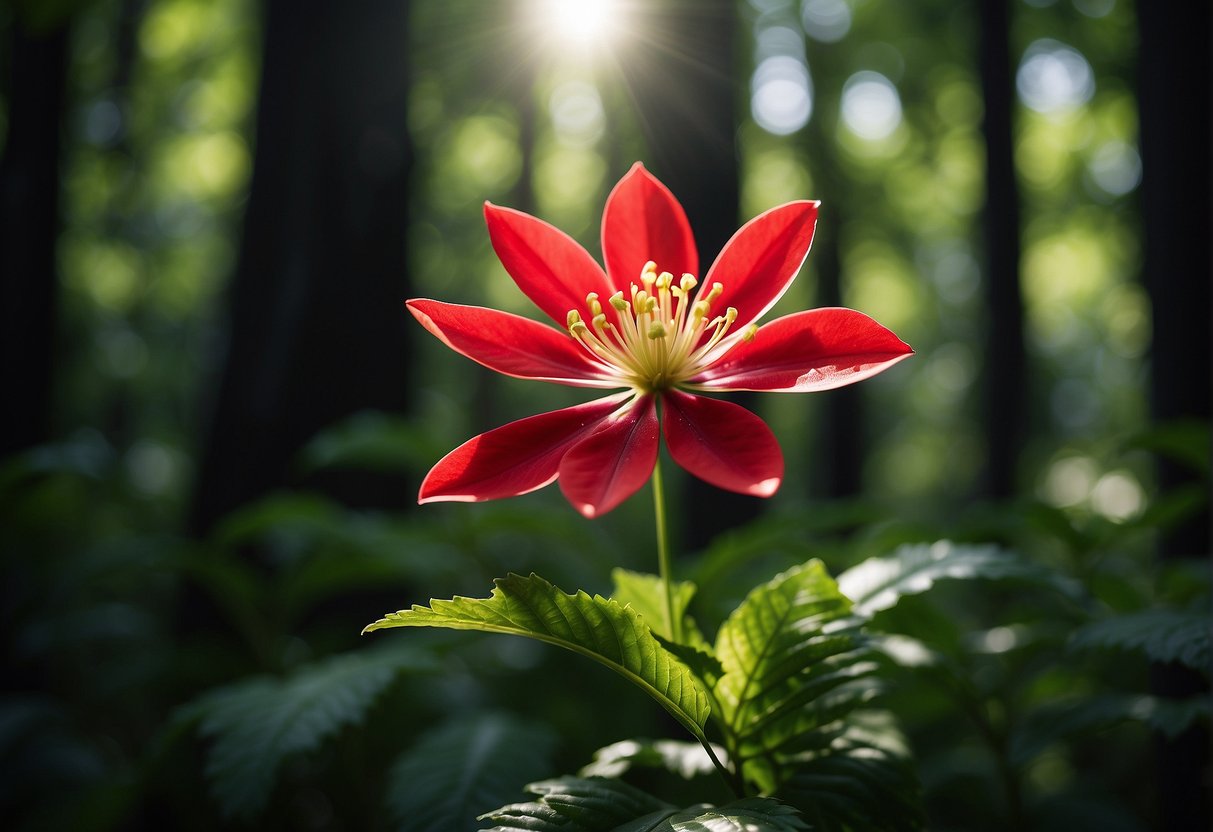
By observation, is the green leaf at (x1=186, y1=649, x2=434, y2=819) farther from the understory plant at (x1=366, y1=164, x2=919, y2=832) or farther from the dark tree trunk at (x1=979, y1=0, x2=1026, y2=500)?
the dark tree trunk at (x1=979, y1=0, x2=1026, y2=500)

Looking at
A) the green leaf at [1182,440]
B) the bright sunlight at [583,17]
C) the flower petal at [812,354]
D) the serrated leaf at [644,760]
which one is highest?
the bright sunlight at [583,17]

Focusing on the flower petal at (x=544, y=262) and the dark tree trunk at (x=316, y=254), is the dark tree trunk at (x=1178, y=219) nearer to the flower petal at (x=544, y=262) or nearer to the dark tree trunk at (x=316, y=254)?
the flower petal at (x=544, y=262)

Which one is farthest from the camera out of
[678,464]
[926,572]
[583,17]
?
[583,17]

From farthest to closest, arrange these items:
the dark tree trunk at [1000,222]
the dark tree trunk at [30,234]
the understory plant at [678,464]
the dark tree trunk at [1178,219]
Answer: the dark tree trunk at [1000,222] < the dark tree trunk at [30,234] < the dark tree trunk at [1178,219] < the understory plant at [678,464]

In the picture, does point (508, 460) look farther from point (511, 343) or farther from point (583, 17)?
point (583, 17)

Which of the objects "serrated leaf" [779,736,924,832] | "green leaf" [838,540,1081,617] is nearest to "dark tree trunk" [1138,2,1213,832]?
"green leaf" [838,540,1081,617]

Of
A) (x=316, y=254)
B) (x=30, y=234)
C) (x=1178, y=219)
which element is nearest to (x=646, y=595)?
(x=1178, y=219)

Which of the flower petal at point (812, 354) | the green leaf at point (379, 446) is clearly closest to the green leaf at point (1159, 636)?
the flower petal at point (812, 354)
